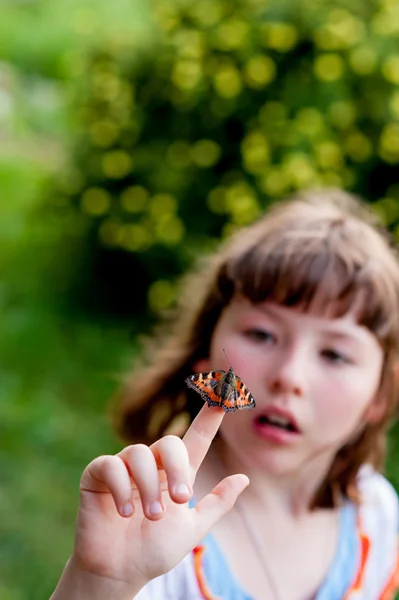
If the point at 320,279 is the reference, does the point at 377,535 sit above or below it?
below

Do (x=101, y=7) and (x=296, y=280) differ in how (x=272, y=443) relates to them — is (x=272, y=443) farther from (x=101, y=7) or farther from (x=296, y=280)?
(x=101, y=7)

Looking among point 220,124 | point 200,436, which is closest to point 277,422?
point 200,436

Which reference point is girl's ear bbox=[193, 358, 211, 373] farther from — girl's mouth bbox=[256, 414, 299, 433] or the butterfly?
the butterfly

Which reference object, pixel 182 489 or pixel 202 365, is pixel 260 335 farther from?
pixel 182 489

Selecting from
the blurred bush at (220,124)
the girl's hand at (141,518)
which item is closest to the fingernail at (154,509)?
the girl's hand at (141,518)

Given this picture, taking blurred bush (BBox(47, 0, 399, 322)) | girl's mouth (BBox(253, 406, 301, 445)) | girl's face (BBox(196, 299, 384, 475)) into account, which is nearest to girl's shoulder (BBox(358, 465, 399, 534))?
girl's face (BBox(196, 299, 384, 475))

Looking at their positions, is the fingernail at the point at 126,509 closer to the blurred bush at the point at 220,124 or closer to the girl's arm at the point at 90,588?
the girl's arm at the point at 90,588

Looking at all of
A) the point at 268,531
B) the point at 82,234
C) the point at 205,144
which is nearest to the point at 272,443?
the point at 268,531
